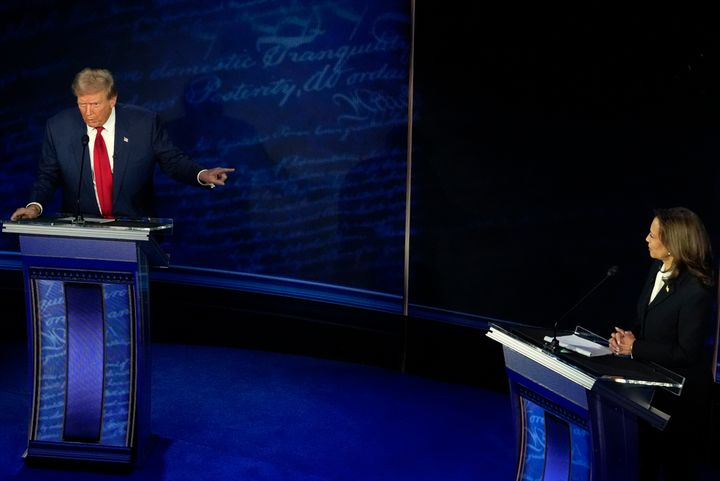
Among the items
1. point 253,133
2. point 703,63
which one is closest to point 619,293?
point 703,63

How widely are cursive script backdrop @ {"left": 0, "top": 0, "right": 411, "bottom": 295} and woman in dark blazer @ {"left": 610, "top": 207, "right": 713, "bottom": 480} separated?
7.42 feet

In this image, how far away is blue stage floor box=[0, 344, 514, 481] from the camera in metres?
3.77

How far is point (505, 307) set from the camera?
4852 millimetres

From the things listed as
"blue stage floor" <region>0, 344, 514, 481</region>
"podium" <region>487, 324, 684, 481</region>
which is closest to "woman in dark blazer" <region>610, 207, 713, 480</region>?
"podium" <region>487, 324, 684, 481</region>

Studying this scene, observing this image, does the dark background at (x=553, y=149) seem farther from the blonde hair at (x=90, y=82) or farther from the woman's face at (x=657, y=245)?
the blonde hair at (x=90, y=82)

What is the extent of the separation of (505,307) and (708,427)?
1.26m

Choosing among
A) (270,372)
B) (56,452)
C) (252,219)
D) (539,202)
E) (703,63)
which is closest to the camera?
(56,452)

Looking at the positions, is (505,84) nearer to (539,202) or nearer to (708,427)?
(539,202)

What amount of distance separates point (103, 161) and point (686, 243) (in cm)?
238

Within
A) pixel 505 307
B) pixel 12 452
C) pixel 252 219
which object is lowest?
pixel 12 452

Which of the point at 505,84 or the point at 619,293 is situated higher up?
the point at 505,84

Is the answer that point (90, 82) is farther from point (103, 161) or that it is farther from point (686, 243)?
point (686, 243)

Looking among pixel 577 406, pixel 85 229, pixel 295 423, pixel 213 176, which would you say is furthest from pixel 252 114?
pixel 577 406

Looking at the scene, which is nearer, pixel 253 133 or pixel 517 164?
pixel 517 164
